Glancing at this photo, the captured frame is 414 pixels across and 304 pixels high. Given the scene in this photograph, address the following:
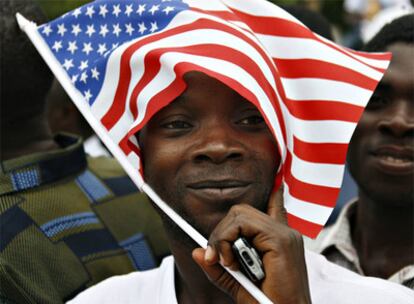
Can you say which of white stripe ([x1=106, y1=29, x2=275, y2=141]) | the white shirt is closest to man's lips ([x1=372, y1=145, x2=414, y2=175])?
the white shirt

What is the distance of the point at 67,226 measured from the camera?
10.4 feet

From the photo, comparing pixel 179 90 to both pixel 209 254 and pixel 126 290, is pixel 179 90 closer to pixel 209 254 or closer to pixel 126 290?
pixel 209 254

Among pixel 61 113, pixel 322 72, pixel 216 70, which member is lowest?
pixel 61 113

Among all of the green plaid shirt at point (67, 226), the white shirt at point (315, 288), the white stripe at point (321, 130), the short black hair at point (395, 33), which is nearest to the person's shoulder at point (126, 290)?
the white shirt at point (315, 288)

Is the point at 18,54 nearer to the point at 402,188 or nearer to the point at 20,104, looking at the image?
A: the point at 20,104

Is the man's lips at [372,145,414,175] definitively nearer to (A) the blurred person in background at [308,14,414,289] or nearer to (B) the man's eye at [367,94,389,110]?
(A) the blurred person in background at [308,14,414,289]

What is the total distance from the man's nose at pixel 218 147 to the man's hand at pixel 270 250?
0.88ft

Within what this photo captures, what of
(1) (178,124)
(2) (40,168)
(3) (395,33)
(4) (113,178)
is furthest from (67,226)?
(3) (395,33)

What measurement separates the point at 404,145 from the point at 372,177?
7.7 inches

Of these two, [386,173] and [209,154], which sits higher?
[209,154]

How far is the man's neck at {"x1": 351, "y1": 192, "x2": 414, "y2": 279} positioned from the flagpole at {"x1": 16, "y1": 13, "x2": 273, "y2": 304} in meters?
1.18

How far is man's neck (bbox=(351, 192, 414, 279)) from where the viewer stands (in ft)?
11.4

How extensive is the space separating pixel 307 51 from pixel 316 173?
42cm

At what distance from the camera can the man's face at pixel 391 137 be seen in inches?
134
